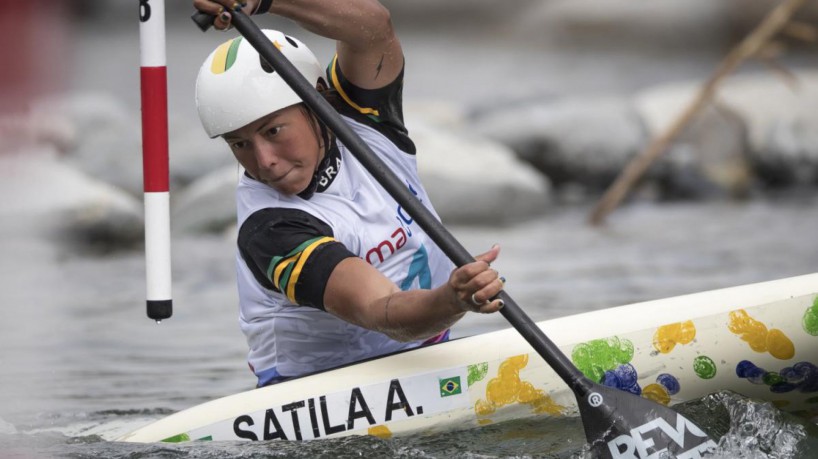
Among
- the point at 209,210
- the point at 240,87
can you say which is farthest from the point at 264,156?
the point at 209,210

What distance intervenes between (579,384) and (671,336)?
1.19 ft

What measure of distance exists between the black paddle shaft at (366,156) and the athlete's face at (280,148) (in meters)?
0.09

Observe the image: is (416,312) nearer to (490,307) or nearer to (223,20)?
(490,307)

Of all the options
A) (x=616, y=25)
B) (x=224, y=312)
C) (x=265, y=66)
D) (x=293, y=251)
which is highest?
(x=616, y=25)

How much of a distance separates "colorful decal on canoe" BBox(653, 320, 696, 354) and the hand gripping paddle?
0.22m

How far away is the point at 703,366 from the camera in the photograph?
110 inches

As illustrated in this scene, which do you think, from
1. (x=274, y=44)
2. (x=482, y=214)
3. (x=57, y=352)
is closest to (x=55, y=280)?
(x=57, y=352)

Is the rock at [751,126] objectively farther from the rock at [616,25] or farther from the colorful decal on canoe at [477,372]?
the colorful decal on canoe at [477,372]

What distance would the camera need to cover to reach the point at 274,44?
2.58 m

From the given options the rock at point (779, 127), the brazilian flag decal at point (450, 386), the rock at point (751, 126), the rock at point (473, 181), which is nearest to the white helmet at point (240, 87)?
the brazilian flag decal at point (450, 386)

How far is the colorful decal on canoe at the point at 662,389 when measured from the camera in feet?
9.16

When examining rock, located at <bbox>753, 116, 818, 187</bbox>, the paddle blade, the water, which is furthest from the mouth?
rock, located at <bbox>753, 116, 818, 187</bbox>

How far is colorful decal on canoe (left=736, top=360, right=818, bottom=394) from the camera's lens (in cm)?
282

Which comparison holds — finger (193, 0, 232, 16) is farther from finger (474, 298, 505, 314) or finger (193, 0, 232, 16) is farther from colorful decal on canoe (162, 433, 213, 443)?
colorful decal on canoe (162, 433, 213, 443)
